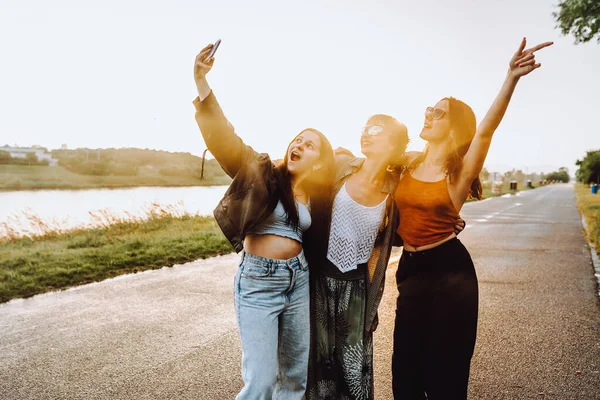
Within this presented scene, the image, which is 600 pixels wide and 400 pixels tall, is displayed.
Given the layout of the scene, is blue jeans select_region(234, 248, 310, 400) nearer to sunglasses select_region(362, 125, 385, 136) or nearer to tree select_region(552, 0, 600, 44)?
sunglasses select_region(362, 125, 385, 136)

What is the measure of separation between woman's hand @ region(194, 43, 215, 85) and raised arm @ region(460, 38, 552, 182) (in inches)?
57.4

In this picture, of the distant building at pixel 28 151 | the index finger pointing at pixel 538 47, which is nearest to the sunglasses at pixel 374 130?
the index finger pointing at pixel 538 47

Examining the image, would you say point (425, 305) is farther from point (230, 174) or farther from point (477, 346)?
point (477, 346)

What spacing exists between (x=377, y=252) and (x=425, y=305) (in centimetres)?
48

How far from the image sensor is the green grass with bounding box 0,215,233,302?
6738mm

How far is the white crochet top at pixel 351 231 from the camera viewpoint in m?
2.77

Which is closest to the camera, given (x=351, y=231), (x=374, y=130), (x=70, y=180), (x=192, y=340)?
(x=351, y=231)

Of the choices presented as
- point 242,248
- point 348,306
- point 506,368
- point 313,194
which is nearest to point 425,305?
point 348,306

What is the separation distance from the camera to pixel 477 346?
445cm

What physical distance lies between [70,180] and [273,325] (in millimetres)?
64388

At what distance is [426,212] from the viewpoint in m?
2.62

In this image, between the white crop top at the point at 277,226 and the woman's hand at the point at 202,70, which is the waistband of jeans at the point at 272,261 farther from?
the woman's hand at the point at 202,70

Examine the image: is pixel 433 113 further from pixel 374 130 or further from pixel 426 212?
pixel 426 212

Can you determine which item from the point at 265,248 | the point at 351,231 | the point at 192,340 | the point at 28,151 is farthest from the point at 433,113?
the point at 28,151
